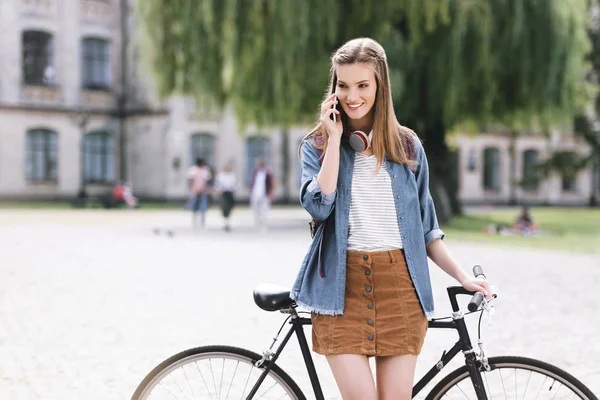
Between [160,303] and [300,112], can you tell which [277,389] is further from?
[300,112]

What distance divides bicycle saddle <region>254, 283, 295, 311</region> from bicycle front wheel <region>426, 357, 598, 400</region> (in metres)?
0.59

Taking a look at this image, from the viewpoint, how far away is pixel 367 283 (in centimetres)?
270

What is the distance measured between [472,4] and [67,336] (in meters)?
13.1

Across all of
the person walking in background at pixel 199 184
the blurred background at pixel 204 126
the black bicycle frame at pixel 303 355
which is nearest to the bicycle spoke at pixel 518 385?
the black bicycle frame at pixel 303 355

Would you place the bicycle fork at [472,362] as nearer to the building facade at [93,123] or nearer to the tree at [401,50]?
the tree at [401,50]

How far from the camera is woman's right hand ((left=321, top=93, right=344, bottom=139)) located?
2.67 metres

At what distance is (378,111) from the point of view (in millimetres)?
2768

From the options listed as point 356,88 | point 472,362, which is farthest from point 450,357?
point 356,88

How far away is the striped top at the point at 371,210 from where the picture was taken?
2.73 metres

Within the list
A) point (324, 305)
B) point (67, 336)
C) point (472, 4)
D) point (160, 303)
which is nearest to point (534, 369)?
point (324, 305)

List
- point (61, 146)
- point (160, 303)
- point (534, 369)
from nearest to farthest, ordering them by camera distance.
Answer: point (534, 369) < point (160, 303) < point (61, 146)

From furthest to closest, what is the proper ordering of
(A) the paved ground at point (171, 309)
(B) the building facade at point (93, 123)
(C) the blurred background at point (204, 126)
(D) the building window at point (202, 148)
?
(D) the building window at point (202, 148) < (B) the building facade at point (93, 123) < (C) the blurred background at point (204, 126) < (A) the paved ground at point (171, 309)

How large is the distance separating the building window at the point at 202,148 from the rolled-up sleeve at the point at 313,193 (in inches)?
1365

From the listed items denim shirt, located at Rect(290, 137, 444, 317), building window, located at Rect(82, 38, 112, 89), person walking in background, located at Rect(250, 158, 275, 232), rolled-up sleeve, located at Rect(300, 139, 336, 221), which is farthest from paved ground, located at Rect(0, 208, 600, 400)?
building window, located at Rect(82, 38, 112, 89)
